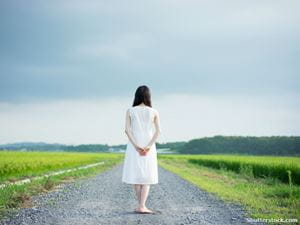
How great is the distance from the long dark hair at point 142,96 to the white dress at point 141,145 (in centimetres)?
10

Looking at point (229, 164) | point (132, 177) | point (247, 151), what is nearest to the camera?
point (132, 177)

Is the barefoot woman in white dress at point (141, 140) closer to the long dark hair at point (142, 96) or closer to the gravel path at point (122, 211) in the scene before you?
the long dark hair at point (142, 96)

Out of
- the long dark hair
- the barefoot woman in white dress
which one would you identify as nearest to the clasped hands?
the barefoot woman in white dress

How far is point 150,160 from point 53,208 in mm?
2697

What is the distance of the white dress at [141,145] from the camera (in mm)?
9172

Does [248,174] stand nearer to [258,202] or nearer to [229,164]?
[229,164]

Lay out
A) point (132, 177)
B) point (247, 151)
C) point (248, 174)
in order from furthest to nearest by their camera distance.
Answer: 1. point (247, 151)
2. point (248, 174)
3. point (132, 177)

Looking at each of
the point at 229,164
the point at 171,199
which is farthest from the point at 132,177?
the point at 229,164

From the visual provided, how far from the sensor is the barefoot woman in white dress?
9164 millimetres

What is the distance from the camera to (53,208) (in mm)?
10445

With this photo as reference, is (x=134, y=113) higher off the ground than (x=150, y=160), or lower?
higher
